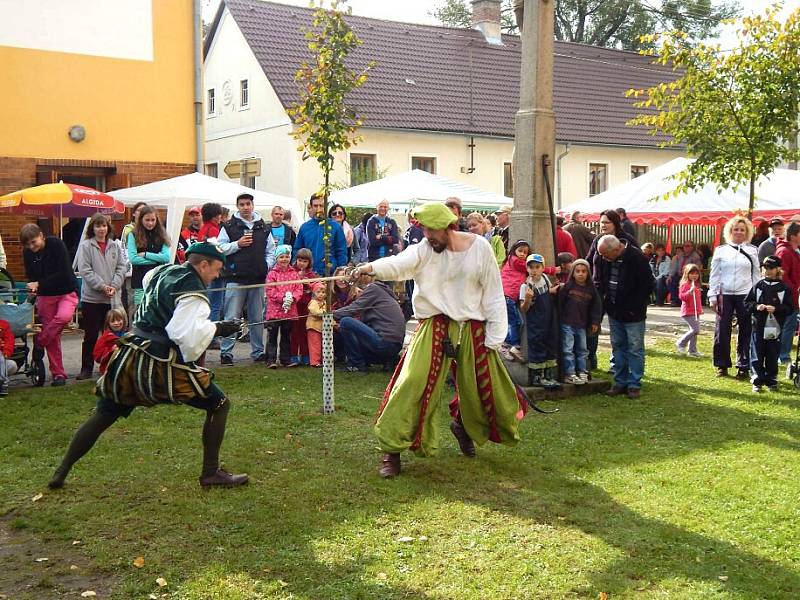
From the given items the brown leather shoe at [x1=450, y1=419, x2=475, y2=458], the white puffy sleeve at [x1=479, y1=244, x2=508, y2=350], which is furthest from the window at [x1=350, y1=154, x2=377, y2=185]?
the white puffy sleeve at [x1=479, y1=244, x2=508, y2=350]

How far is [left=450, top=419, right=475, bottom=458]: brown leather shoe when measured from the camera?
7.08 metres

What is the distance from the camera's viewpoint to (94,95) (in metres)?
16.7

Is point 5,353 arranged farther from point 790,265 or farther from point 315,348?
point 790,265

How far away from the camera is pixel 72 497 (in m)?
6.11

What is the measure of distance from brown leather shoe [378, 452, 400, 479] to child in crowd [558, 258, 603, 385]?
11.8 feet

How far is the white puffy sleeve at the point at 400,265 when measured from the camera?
6.56 m

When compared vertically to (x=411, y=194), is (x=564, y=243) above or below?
below

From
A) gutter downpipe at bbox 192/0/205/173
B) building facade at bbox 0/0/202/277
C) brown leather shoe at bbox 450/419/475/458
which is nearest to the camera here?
brown leather shoe at bbox 450/419/475/458

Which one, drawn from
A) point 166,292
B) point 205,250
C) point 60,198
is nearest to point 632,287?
point 205,250

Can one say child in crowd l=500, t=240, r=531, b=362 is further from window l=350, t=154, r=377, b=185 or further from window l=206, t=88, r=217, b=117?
window l=206, t=88, r=217, b=117

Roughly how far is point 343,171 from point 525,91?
17.0 metres

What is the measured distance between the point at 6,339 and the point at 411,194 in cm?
877

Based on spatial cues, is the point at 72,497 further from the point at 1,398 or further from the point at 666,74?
the point at 666,74

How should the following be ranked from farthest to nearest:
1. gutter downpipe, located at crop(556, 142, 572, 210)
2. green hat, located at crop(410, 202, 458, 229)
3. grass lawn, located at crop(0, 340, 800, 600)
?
gutter downpipe, located at crop(556, 142, 572, 210) → green hat, located at crop(410, 202, 458, 229) → grass lawn, located at crop(0, 340, 800, 600)
